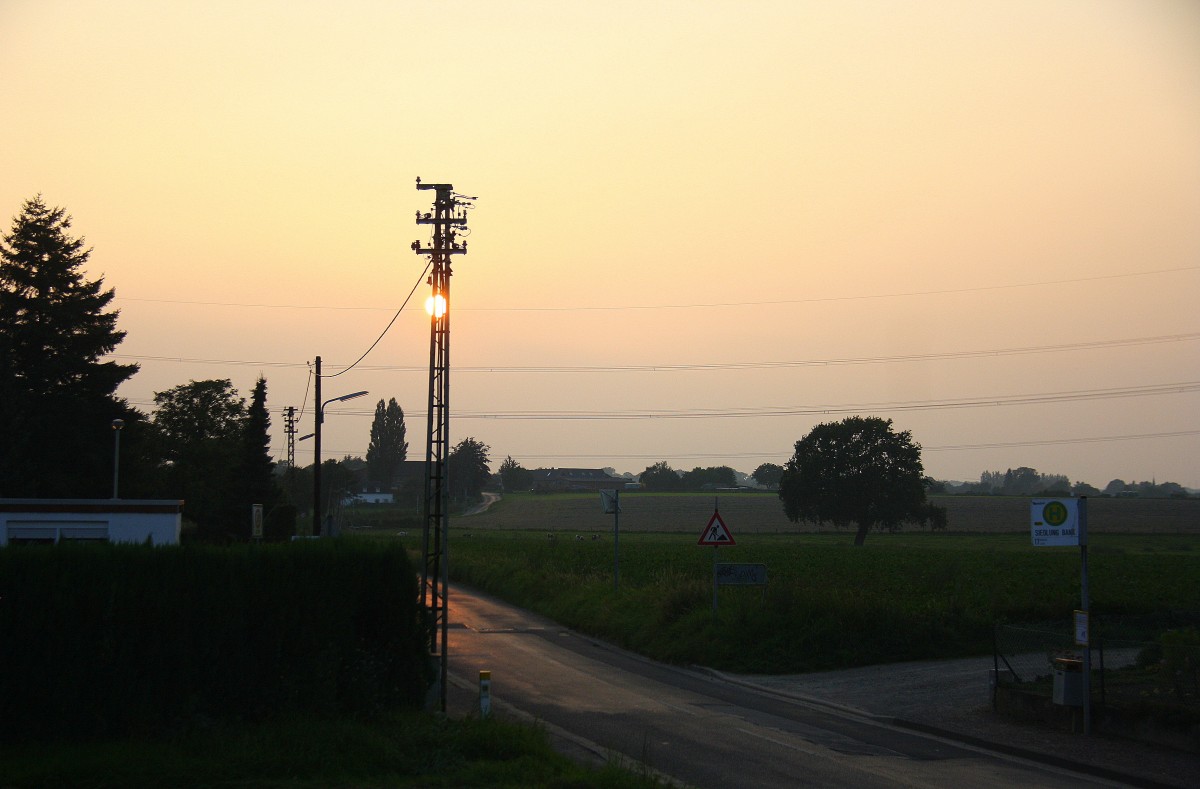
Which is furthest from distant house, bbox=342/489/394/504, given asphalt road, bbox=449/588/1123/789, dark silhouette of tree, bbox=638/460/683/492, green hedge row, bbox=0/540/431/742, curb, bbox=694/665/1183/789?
green hedge row, bbox=0/540/431/742

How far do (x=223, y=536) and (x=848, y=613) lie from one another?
137ft

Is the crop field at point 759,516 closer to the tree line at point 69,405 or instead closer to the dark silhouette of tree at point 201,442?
the dark silhouette of tree at point 201,442

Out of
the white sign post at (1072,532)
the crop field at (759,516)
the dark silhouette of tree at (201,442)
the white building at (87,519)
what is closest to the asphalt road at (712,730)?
the white sign post at (1072,532)

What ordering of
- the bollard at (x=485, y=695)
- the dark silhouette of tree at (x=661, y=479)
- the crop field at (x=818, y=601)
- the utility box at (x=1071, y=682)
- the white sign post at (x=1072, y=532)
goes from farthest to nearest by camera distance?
the dark silhouette of tree at (x=661, y=479)
the crop field at (x=818, y=601)
the utility box at (x=1071, y=682)
the white sign post at (x=1072, y=532)
the bollard at (x=485, y=695)

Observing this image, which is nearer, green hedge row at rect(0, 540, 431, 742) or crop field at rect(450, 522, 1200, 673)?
green hedge row at rect(0, 540, 431, 742)

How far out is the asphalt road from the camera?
12570mm

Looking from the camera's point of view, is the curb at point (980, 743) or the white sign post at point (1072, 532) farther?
the white sign post at point (1072, 532)

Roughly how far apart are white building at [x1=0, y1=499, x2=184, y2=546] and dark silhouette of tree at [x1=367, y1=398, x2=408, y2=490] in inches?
5163

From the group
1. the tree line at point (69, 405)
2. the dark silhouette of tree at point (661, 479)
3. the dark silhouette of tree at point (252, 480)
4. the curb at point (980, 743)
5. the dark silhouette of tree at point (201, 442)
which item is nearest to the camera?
the curb at point (980, 743)

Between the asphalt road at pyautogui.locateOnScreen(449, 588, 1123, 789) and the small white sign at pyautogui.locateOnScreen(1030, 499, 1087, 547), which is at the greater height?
the small white sign at pyautogui.locateOnScreen(1030, 499, 1087, 547)

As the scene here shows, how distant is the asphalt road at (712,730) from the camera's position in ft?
41.2

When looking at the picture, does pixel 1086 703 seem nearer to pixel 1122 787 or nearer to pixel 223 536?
pixel 1122 787

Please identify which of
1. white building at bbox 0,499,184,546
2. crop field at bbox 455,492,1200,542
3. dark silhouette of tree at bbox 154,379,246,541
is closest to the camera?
white building at bbox 0,499,184,546

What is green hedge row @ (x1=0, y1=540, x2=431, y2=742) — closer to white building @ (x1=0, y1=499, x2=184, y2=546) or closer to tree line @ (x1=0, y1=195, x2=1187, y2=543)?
white building @ (x1=0, y1=499, x2=184, y2=546)
